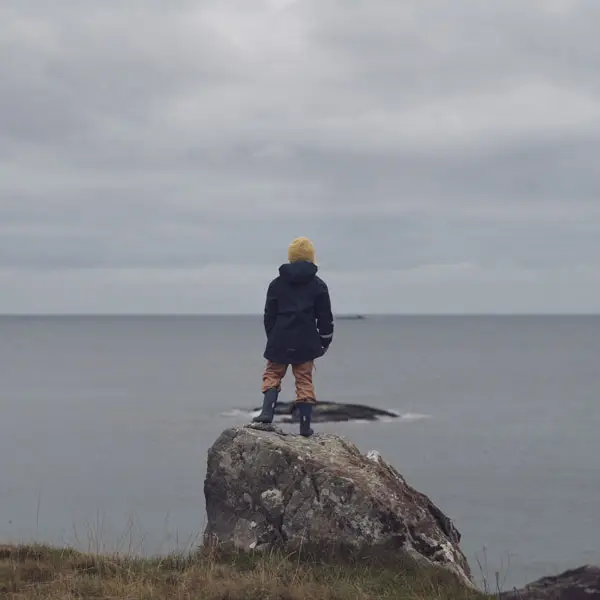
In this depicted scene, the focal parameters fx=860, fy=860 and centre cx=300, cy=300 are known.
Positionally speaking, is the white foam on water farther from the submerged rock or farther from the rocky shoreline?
the rocky shoreline

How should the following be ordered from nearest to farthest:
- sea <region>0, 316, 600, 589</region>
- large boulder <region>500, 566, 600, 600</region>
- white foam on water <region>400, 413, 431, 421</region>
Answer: large boulder <region>500, 566, 600, 600</region>, sea <region>0, 316, 600, 589</region>, white foam on water <region>400, 413, 431, 421</region>

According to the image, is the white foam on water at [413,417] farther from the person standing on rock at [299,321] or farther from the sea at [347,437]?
the person standing on rock at [299,321]

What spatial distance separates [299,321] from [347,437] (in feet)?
73.8

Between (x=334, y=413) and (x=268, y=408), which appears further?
(x=334, y=413)

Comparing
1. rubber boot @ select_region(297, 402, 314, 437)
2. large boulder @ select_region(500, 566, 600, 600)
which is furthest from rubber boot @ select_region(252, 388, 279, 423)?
large boulder @ select_region(500, 566, 600, 600)

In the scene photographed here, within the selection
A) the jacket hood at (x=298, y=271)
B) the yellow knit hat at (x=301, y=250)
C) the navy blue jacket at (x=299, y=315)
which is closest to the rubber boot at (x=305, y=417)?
the navy blue jacket at (x=299, y=315)

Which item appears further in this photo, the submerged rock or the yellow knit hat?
the submerged rock

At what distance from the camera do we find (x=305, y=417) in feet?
37.5

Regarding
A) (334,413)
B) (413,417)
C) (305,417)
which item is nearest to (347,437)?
(305,417)

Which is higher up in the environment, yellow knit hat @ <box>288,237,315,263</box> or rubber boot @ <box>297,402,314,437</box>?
yellow knit hat @ <box>288,237,315,263</box>

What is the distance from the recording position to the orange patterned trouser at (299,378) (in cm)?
1145

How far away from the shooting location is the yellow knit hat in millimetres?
11508

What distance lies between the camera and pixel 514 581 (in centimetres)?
2706

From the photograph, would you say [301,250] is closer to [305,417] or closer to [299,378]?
[299,378]
